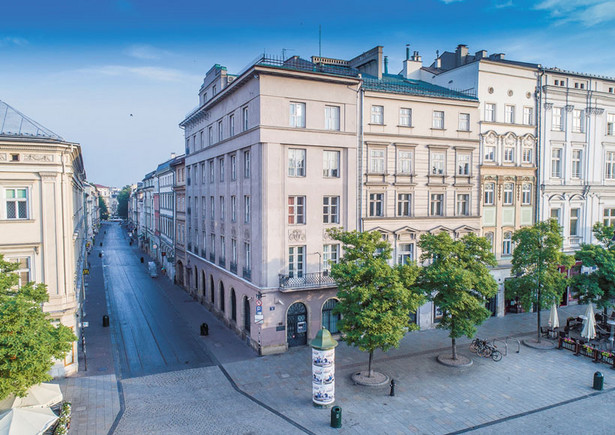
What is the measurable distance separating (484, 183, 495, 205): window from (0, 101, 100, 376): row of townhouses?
28399mm

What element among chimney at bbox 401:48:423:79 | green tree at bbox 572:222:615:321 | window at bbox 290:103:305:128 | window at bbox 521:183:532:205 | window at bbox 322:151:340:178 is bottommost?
green tree at bbox 572:222:615:321

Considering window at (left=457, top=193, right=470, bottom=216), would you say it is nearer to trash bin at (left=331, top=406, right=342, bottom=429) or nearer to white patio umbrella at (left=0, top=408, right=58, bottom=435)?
trash bin at (left=331, top=406, right=342, bottom=429)

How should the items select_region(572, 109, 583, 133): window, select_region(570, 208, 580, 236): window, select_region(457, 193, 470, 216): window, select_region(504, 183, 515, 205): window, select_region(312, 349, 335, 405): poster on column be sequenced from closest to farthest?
select_region(312, 349, 335, 405): poster on column → select_region(457, 193, 470, 216): window → select_region(504, 183, 515, 205): window → select_region(572, 109, 583, 133): window → select_region(570, 208, 580, 236): window

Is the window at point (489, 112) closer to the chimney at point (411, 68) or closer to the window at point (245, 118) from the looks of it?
the chimney at point (411, 68)

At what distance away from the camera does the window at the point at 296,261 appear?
2759 centimetres

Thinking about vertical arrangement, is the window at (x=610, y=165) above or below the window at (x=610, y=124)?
below

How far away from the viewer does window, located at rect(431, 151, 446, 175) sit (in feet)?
104

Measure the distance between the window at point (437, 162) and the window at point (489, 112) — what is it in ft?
16.8

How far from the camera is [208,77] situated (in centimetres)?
3844

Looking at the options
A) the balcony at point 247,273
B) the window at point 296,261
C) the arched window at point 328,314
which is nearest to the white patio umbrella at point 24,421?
the balcony at point 247,273

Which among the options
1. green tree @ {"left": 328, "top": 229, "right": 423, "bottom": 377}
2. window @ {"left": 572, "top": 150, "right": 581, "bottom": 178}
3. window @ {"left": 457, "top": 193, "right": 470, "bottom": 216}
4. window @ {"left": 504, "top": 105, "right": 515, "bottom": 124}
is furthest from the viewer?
window @ {"left": 572, "top": 150, "right": 581, "bottom": 178}

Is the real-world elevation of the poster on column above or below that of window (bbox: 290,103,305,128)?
below

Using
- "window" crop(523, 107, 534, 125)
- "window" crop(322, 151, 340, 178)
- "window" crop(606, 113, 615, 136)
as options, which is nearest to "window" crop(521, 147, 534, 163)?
"window" crop(523, 107, 534, 125)

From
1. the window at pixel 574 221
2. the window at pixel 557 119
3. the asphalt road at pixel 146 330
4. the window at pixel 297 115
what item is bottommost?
the asphalt road at pixel 146 330
